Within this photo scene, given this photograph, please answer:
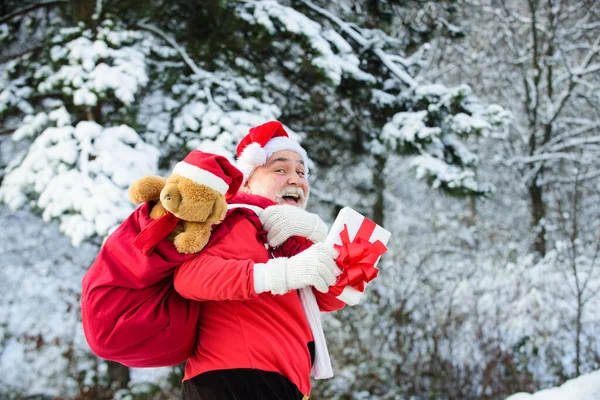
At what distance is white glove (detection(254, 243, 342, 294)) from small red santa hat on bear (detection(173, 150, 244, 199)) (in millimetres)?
314

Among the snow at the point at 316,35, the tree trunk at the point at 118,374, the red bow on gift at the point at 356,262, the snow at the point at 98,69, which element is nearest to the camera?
the red bow on gift at the point at 356,262

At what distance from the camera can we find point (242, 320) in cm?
180

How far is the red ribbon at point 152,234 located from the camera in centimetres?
163

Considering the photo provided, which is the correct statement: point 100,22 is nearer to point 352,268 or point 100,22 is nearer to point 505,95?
point 352,268

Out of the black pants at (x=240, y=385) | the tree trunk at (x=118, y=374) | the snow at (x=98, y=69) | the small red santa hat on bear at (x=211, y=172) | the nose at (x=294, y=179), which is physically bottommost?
the tree trunk at (x=118, y=374)

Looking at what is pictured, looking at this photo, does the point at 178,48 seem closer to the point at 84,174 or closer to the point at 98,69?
the point at 98,69

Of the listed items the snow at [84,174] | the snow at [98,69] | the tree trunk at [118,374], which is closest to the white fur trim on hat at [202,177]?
the snow at [84,174]

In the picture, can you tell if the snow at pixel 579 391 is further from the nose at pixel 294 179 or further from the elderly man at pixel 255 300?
the nose at pixel 294 179

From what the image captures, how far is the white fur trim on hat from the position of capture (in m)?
1.69

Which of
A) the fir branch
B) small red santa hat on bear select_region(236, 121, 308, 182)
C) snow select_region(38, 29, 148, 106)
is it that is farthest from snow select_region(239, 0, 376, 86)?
small red santa hat on bear select_region(236, 121, 308, 182)

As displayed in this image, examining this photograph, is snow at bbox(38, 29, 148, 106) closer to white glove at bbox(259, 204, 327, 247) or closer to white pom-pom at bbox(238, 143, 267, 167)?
white pom-pom at bbox(238, 143, 267, 167)

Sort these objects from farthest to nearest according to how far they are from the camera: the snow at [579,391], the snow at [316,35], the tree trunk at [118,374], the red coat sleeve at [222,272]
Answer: the tree trunk at [118,374], the snow at [316,35], the snow at [579,391], the red coat sleeve at [222,272]

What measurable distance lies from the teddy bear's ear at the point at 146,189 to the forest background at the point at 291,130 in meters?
2.59

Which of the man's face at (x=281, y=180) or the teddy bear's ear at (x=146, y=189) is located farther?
the man's face at (x=281, y=180)
